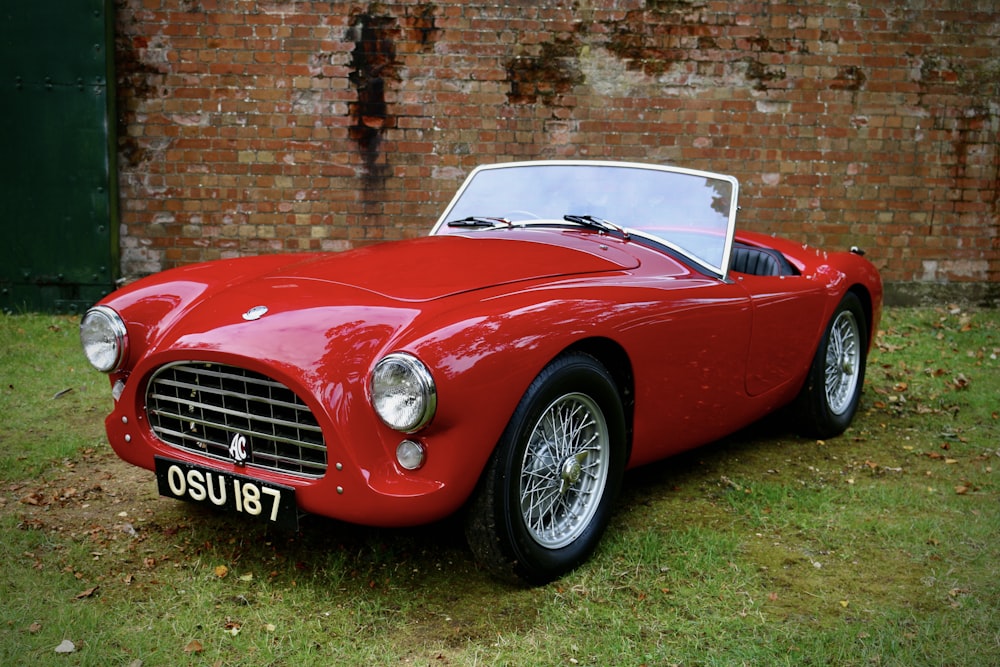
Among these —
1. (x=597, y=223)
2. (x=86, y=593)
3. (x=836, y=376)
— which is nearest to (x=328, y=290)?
(x=86, y=593)

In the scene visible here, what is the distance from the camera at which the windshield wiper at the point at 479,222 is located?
3779 millimetres

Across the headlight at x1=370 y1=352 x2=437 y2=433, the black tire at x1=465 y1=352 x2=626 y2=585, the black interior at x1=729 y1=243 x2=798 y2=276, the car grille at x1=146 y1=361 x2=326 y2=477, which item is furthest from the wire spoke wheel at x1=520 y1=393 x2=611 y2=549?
the black interior at x1=729 y1=243 x2=798 y2=276

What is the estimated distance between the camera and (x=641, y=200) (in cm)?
373

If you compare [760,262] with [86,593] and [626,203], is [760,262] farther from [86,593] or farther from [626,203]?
[86,593]

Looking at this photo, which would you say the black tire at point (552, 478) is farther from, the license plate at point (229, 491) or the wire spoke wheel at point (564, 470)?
the license plate at point (229, 491)

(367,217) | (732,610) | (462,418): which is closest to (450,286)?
(462,418)

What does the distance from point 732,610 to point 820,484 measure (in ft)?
4.35

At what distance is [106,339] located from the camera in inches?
113

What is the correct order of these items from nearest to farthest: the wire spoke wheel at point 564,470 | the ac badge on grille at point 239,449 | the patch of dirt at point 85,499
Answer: the ac badge on grille at point 239,449 → the wire spoke wheel at point 564,470 → the patch of dirt at point 85,499

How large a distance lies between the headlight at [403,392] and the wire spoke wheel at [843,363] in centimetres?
270

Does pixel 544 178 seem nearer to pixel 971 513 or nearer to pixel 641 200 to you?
pixel 641 200

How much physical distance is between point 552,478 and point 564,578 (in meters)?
0.31

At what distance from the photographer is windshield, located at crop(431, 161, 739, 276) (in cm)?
364

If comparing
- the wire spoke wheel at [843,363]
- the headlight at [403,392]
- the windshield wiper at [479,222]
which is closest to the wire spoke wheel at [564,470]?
the headlight at [403,392]
